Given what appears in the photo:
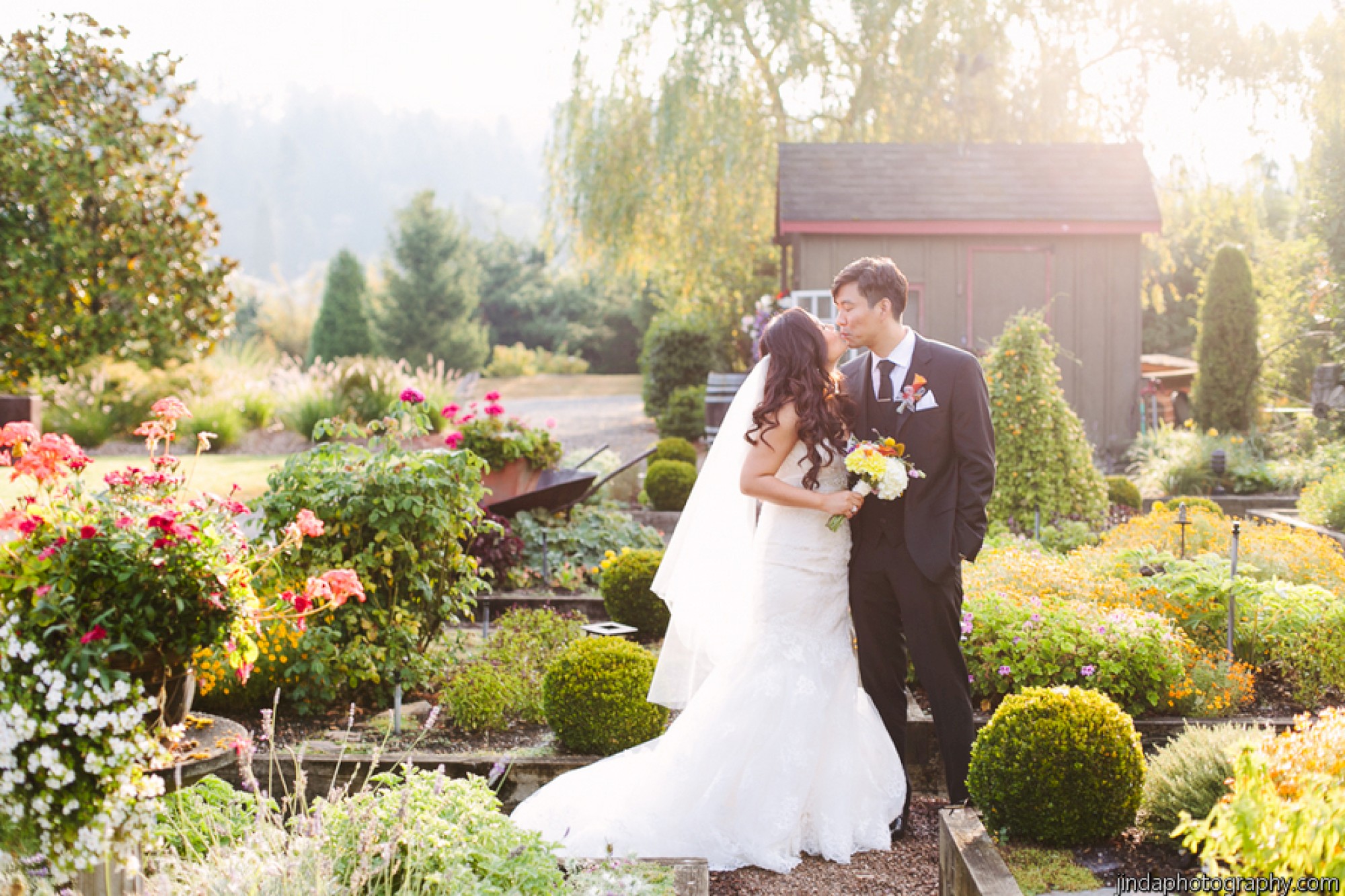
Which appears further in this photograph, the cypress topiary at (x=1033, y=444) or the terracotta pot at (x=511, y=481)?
the terracotta pot at (x=511, y=481)

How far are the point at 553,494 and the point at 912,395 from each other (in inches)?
188

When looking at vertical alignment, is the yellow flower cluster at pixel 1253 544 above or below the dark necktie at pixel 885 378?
below

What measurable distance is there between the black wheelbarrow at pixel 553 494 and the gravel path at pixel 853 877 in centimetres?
484

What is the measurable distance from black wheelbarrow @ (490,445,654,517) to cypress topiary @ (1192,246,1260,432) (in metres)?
9.26

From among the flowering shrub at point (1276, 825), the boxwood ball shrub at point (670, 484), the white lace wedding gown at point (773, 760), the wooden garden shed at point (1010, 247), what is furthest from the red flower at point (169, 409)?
the wooden garden shed at point (1010, 247)

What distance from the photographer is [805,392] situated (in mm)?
3723

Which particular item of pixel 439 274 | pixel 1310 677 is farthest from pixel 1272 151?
pixel 439 274

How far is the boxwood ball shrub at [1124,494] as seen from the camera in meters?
10.1

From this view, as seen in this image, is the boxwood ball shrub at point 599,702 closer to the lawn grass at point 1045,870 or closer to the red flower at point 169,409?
the lawn grass at point 1045,870

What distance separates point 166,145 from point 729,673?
1239 centimetres

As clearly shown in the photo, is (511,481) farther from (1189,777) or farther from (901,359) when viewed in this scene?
(1189,777)

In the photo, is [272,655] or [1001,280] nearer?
[272,655]

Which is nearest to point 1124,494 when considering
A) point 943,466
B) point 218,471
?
point 943,466

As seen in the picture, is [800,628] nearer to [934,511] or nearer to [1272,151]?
[934,511]
